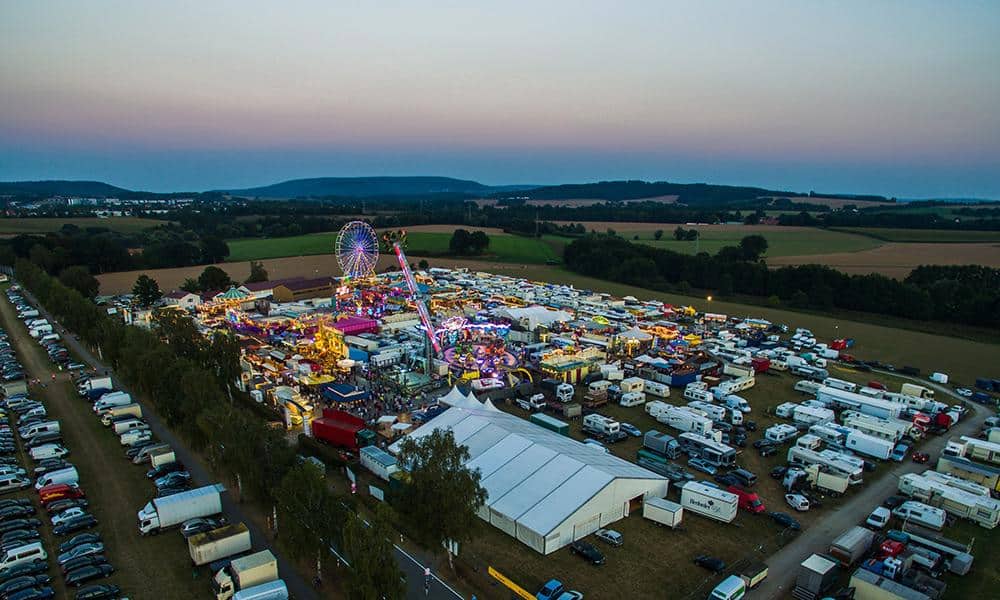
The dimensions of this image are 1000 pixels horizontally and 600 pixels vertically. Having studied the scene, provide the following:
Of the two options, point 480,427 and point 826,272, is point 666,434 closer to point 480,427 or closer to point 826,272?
point 480,427

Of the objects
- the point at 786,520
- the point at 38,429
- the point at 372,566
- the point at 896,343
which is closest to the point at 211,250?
the point at 38,429

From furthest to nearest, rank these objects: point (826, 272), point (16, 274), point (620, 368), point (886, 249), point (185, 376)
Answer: point (886, 249)
point (16, 274)
point (826, 272)
point (620, 368)
point (185, 376)

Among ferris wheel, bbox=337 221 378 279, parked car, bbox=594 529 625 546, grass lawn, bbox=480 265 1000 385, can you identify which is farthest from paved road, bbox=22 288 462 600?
grass lawn, bbox=480 265 1000 385

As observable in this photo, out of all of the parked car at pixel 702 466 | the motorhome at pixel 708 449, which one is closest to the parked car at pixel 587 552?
the parked car at pixel 702 466

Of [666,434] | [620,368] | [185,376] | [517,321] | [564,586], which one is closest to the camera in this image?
[564,586]

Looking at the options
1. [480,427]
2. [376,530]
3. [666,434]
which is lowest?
[666,434]

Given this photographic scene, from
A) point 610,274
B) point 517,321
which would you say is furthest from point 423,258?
point 517,321
